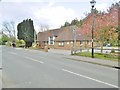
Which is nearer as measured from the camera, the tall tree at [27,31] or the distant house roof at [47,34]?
the distant house roof at [47,34]

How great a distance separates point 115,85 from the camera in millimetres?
10961

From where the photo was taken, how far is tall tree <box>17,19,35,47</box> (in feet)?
318

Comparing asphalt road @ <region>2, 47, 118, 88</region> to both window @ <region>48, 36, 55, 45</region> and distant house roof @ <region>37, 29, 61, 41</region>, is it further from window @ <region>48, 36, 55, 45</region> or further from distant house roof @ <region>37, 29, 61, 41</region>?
distant house roof @ <region>37, 29, 61, 41</region>

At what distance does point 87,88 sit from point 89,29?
115 ft

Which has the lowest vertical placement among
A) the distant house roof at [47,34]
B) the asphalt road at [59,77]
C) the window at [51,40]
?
the asphalt road at [59,77]

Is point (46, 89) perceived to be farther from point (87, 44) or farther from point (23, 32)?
point (23, 32)

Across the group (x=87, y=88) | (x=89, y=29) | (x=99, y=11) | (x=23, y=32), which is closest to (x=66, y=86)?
(x=87, y=88)

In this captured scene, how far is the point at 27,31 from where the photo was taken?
9831cm

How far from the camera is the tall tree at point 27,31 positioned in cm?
9681

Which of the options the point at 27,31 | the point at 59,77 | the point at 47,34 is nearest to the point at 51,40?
the point at 47,34

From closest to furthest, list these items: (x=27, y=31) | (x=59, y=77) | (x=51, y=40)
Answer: (x=59, y=77), (x=51, y=40), (x=27, y=31)

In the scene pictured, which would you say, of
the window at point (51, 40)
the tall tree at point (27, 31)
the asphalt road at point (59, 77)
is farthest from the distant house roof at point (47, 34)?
the asphalt road at point (59, 77)

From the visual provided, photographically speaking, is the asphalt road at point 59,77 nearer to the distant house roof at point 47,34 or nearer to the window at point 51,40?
the window at point 51,40

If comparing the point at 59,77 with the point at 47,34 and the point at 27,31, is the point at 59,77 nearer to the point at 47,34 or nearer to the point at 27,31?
the point at 47,34
